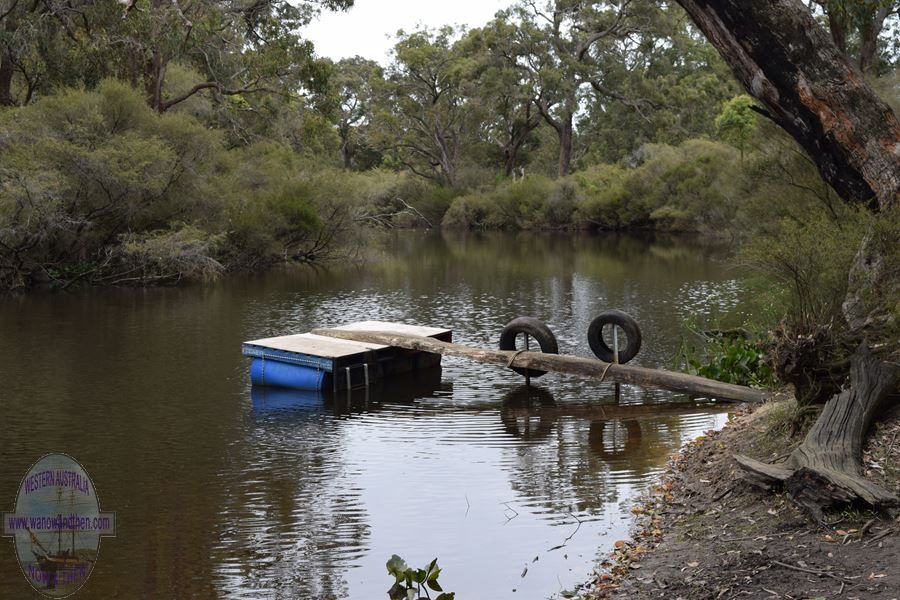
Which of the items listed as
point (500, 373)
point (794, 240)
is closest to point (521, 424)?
point (500, 373)

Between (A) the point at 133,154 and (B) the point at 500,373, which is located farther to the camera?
(A) the point at 133,154

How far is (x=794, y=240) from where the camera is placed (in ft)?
31.3

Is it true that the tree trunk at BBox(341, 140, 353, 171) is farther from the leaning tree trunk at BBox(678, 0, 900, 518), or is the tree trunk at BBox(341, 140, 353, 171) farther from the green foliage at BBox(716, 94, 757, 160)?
the leaning tree trunk at BBox(678, 0, 900, 518)

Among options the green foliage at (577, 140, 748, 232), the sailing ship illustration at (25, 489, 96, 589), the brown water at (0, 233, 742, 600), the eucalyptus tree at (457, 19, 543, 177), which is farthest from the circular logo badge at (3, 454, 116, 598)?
the eucalyptus tree at (457, 19, 543, 177)

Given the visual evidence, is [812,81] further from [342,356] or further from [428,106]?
[428,106]

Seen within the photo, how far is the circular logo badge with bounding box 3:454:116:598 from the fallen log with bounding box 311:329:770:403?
6.78 metres

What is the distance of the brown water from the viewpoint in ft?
27.3

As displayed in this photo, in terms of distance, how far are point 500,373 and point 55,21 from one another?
21860 mm

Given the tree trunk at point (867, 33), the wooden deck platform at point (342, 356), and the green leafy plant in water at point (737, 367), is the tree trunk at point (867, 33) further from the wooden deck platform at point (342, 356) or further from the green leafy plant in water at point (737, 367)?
the wooden deck platform at point (342, 356)

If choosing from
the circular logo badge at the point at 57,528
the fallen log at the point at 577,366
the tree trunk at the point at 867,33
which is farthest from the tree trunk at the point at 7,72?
the circular logo badge at the point at 57,528

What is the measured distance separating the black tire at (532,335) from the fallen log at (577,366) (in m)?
0.43

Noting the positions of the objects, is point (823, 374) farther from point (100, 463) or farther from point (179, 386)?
point (179, 386)

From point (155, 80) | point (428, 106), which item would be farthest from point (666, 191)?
point (155, 80)

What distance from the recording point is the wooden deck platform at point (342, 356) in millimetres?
15648
